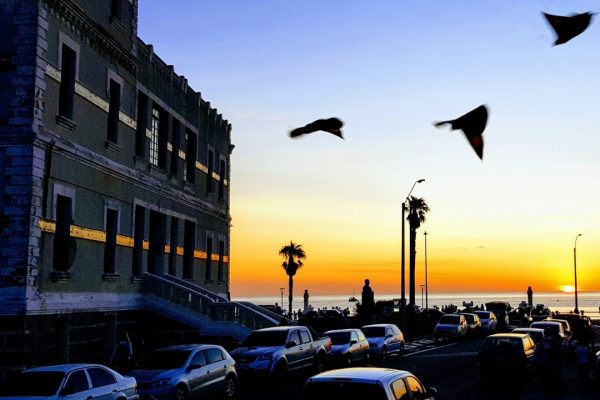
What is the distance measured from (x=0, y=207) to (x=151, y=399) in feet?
26.4

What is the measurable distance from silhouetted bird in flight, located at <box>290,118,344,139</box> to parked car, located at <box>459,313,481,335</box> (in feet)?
163

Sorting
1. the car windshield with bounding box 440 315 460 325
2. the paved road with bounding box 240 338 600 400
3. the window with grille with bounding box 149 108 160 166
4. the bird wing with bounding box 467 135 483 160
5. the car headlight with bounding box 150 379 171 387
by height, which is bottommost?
the paved road with bounding box 240 338 600 400

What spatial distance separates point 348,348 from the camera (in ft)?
89.3

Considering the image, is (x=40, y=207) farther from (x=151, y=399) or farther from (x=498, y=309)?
(x=498, y=309)

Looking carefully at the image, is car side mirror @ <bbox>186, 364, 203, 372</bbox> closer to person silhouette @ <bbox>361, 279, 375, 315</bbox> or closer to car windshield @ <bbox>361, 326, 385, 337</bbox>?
car windshield @ <bbox>361, 326, 385, 337</bbox>

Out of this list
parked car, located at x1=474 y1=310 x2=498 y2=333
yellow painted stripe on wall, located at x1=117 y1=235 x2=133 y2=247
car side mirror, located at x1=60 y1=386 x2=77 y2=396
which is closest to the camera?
car side mirror, located at x1=60 y1=386 x2=77 y2=396

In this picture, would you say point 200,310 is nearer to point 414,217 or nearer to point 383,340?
point 383,340

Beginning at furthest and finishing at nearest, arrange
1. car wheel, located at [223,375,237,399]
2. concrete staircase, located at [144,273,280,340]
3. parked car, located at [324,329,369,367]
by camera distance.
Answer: concrete staircase, located at [144,273,280,340], parked car, located at [324,329,369,367], car wheel, located at [223,375,237,399]

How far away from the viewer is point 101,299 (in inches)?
1016

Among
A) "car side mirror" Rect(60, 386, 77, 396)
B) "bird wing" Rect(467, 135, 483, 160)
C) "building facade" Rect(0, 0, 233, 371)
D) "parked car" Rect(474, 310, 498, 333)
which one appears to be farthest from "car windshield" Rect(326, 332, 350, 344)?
"parked car" Rect(474, 310, 498, 333)

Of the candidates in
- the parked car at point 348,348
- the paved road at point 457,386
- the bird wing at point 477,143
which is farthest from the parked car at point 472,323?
the bird wing at point 477,143

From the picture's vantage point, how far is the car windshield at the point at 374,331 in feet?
107

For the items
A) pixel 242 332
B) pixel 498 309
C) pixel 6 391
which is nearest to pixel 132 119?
pixel 242 332

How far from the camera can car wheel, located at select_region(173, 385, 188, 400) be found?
17406mm
